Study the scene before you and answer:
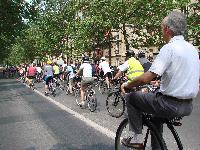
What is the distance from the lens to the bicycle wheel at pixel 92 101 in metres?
14.6

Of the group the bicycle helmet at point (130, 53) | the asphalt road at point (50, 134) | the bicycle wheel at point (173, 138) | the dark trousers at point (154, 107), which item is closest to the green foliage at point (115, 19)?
the asphalt road at point (50, 134)

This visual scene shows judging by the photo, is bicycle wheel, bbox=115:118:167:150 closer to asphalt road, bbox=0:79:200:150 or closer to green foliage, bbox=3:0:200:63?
asphalt road, bbox=0:79:200:150

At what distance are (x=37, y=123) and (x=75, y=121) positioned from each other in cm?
98

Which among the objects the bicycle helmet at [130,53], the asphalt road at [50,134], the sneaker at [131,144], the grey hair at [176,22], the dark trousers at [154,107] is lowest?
the asphalt road at [50,134]

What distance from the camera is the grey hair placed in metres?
4.64

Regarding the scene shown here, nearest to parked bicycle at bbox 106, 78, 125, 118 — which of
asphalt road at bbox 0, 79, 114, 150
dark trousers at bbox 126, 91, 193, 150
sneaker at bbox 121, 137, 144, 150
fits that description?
asphalt road at bbox 0, 79, 114, 150

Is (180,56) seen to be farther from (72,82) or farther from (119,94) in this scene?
(72,82)

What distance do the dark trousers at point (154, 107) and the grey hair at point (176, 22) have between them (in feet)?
2.24

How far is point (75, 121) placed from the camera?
39.3 feet

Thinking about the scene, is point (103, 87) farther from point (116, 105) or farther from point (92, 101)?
point (116, 105)

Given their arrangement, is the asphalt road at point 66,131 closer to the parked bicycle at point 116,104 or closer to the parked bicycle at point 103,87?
the parked bicycle at point 116,104

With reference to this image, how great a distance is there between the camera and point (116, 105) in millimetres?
13148

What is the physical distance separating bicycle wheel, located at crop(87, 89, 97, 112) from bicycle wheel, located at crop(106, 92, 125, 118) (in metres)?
1.03

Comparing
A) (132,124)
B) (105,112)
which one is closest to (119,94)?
(105,112)
